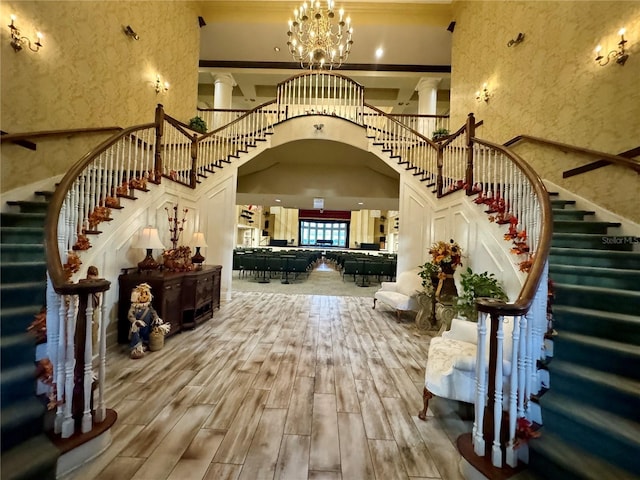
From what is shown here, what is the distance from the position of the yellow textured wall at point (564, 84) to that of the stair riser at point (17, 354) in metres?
5.49

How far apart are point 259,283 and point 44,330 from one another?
6.74 metres

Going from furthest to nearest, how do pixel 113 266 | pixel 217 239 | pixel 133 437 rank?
pixel 217 239, pixel 113 266, pixel 133 437

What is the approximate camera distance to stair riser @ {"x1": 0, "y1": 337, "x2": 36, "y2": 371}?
157 cm

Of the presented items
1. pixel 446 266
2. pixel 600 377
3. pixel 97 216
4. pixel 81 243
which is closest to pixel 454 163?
pixel 446 266

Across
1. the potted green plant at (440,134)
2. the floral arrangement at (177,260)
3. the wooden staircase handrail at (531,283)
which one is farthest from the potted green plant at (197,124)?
the wooden staircase handrail at (531,283)

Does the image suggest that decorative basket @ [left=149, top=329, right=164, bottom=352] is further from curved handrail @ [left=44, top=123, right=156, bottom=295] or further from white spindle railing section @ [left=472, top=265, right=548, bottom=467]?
white spindle railing section @ [left=472, top=265, right=548, bottom=467]

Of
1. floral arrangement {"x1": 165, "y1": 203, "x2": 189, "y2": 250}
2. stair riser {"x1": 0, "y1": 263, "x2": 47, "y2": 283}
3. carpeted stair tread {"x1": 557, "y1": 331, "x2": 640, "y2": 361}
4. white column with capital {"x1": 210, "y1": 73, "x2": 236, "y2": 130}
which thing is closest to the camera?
carpeted stair tread {"x1": 557, "y1": 331, "x2": 640, "y2": 361}

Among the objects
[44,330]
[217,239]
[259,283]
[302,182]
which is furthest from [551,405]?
[302,182]

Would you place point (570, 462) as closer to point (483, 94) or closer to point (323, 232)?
point (483, 94)

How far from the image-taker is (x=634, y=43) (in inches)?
124

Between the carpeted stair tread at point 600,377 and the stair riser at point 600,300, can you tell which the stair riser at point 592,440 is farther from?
the stair riser at point 600,300

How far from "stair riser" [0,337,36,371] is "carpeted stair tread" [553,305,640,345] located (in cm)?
357

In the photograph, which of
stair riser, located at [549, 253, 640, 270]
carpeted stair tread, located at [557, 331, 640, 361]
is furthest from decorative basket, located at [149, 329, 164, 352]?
stair riser, located at [549, 253, 640, 270]

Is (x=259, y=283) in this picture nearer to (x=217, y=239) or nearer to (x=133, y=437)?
(x=217, y=239)
